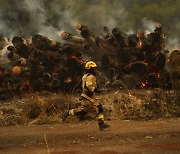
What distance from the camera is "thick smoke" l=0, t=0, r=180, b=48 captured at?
17.6m

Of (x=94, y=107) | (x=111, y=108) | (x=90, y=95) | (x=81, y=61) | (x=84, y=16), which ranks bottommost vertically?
(x=94, y=107)

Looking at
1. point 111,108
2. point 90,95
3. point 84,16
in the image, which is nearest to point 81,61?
point 111,108

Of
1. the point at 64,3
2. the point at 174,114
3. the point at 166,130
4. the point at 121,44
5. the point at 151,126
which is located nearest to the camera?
the point at 166,130

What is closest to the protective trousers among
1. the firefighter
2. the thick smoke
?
the firefighter

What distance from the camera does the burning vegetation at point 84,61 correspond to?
1373 centimetres

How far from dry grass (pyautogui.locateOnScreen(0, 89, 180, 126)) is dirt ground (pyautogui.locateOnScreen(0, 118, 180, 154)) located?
589mm

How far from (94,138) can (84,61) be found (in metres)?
5.62

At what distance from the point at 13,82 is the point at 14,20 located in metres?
6.40

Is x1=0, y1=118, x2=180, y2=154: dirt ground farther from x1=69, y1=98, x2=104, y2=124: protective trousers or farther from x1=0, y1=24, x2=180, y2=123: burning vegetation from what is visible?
x1=0, y1=24, x2=180, y2=123: burning vegetation

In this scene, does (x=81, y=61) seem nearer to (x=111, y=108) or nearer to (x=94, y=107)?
(x=111, y=108)

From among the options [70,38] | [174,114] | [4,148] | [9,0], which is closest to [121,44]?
[70,38]

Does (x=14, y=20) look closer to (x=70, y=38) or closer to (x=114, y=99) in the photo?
(x=70, y=38)

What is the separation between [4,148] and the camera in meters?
8.38

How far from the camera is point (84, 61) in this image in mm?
13984
